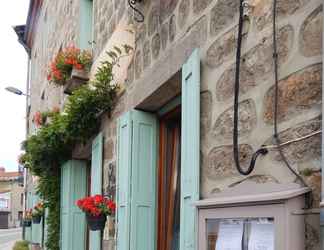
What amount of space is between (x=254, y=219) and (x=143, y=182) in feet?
7.35

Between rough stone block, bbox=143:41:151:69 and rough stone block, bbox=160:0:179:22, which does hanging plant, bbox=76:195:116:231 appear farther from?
rough stone block, bbox=160:0:179:22

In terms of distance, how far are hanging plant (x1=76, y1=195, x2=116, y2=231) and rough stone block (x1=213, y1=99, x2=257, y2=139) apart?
231 cm

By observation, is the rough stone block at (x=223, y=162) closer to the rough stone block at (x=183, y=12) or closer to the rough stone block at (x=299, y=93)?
the rough stone block at (x=299, y=93)

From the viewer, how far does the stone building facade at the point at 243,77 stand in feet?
6.79

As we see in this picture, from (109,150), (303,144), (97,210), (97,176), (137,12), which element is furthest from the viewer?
(97,176)

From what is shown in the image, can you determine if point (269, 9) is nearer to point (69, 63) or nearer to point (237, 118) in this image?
point (237, 118)

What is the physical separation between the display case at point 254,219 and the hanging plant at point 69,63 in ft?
14.5

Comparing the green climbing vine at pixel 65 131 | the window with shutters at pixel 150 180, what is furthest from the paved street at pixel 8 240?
the window with shutters at pixel 150 180

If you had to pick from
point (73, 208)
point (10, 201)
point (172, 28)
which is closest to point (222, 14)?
point (172, 28)

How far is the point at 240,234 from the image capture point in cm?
234

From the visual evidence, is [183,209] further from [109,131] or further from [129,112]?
[109,131]

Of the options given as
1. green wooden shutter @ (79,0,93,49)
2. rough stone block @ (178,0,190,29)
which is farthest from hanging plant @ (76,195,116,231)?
green wooden shutter @ (79,0,93,49)

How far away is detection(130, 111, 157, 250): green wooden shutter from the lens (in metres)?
4.30

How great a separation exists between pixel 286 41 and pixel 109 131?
3441 millimetres
